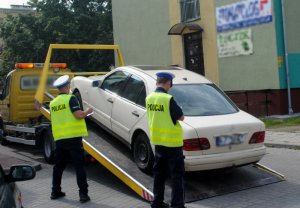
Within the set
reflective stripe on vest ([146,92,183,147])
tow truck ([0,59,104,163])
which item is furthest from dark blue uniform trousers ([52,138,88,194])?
tow truck ([0,59,104,163])

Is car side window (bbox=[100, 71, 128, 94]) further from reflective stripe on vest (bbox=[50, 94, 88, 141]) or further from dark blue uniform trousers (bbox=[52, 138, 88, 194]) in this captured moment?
dark blue uniform trousers (bbox=[52, 138, 88, 194])

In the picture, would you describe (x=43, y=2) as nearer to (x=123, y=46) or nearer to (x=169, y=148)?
(x=123, y=46)

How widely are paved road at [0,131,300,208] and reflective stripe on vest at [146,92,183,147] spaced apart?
989mm

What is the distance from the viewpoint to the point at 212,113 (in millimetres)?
7148

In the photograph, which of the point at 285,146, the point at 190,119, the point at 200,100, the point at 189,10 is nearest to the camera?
the point at 190,119

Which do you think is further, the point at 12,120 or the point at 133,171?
the point at 12,120

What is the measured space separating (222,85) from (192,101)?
39.0ft

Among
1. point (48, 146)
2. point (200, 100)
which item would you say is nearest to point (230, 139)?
point (200, 100)

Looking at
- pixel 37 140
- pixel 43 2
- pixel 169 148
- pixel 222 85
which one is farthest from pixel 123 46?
pixel 169 148

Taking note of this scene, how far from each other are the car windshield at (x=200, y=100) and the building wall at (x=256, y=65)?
9.73m

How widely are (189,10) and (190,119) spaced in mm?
14240

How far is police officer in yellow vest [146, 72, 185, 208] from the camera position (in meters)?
5.69

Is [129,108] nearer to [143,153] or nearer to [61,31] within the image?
[143,153]

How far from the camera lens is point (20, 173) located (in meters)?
3.66
